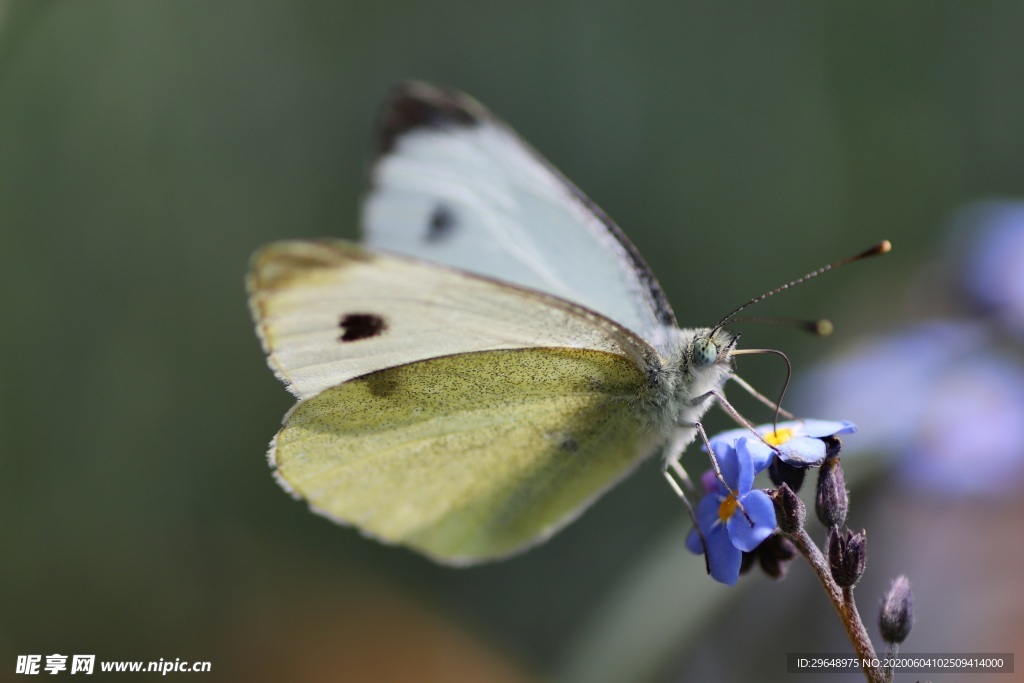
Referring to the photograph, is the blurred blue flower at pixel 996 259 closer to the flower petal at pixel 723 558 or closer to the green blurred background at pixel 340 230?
the green blurred background at pixel 340 230

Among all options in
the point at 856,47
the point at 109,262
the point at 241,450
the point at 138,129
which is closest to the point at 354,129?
the point at 138,129

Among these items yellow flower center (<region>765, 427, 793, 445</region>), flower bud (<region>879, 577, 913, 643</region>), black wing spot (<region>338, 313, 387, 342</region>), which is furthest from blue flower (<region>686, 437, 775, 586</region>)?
black wing spot (<region>338, 313, 387, 342</region>)

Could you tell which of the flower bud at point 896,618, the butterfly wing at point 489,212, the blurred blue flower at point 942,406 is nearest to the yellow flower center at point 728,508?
the flower bud at point 896,618

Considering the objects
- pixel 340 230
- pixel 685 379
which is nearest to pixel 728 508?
pixel 685 379

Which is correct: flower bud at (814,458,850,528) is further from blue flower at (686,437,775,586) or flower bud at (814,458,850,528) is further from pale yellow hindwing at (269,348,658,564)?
pale yellow hindwing at (269,348,658,564)

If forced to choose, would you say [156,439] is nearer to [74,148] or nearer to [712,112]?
[74,148]

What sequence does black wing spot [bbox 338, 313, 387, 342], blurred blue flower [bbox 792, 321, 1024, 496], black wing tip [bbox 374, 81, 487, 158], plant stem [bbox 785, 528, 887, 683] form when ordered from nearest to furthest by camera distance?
plant stem [bbox 785, 528, 887, 683], black wing spot [bbox 338, 313, 387, 342], black wing tip [bbox 374, 81, 487, 158], blurred blue flower [bbox 792, 321, 1024, 496]

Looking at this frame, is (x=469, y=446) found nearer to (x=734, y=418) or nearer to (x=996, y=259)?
(x=734, y=418)
